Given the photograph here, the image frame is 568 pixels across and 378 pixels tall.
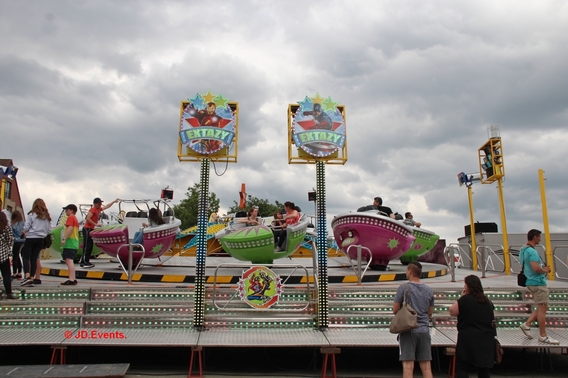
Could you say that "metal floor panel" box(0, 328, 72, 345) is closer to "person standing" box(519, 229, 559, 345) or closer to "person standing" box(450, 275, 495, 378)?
"person standing" box(450, 275, 495, 378)

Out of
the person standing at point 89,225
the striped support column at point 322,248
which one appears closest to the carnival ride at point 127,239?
the person standing at point 89,225

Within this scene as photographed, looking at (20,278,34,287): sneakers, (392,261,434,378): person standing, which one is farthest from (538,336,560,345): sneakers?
(20,278,34,287): sneakers

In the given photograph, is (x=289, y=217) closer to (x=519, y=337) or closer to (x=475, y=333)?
(x=519, y=337)

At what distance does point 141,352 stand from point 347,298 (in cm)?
305

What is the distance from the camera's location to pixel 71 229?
721cm

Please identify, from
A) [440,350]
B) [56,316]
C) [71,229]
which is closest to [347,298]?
[440,350]

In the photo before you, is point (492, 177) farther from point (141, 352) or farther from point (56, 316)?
point (56, 316)

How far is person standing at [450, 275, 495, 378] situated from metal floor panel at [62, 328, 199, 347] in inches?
112

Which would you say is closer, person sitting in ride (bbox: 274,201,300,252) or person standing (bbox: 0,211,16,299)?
person standing (bbox: 0,211,16,299)

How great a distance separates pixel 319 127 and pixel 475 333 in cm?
328

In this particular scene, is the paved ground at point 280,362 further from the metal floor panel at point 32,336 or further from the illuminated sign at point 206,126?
the illuminated sign at point 206,126

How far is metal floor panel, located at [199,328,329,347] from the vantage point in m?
5.01

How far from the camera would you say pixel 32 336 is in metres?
5.15

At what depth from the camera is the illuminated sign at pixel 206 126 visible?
5785 millimetres
